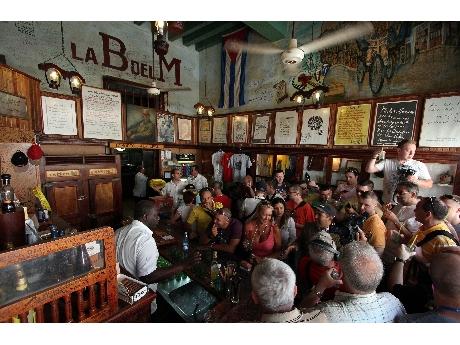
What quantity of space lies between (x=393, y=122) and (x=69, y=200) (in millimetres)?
8639

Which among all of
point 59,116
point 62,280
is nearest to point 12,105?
point 59,116

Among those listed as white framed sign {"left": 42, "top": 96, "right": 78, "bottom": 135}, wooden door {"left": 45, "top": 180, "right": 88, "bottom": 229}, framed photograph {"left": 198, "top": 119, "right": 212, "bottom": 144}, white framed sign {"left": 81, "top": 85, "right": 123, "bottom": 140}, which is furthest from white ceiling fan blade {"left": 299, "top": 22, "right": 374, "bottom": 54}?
wooden door {"left": 45, "top": 180, "right": 88, "bottom": 229}

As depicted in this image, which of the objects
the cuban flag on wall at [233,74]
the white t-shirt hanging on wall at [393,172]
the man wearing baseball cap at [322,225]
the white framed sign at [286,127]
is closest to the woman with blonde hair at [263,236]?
the man wearing baseball cap at [322,225]

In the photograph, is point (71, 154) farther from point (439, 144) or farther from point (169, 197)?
point (439, 144)

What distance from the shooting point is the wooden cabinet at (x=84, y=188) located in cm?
592

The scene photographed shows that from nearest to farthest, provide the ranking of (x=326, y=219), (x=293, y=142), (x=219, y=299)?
(x=219, y=299) < (x=326, y=219) < (x=293, y=142)

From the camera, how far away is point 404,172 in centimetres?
342

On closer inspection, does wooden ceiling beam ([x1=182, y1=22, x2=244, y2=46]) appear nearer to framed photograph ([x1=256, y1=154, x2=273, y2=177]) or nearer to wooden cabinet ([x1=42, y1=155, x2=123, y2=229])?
framed photograph ([x1=256, y1=154, x2=273, y2=177])

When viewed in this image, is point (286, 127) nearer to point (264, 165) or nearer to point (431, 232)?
point (264, 165)

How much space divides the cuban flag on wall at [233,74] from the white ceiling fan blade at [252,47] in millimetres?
130

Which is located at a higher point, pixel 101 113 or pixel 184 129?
pixel 101 113
